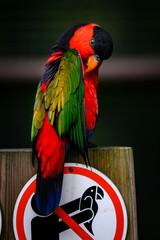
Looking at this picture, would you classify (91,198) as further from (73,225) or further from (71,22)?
(71,22)

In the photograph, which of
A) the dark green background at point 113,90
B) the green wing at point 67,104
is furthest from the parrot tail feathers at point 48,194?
the dark green background at point 113,90

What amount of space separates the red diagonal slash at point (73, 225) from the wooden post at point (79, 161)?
0.43 feet

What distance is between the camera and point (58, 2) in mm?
1865

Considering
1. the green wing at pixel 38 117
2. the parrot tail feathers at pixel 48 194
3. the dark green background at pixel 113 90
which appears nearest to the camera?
the parrot tail feathers at pixel 48 194

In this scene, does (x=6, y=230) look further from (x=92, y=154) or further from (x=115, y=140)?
(x=115, y=140)

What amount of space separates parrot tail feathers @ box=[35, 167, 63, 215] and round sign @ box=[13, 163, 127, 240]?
40 mm

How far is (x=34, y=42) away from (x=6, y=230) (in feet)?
4.32

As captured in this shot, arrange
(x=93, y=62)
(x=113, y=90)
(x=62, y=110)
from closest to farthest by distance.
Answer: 1. (x=62, y=110)
2. (x=93, y=62)
3. (x=113, y=90)

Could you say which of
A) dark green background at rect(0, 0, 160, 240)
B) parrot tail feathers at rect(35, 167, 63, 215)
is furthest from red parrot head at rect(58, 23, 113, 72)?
dark green background at rect(0, 0, 160, 240)

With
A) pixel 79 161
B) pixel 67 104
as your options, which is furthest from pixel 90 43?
pixel 79 161

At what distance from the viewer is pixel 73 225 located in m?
0.83

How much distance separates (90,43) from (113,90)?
742mm

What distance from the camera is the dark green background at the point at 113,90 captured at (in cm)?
178

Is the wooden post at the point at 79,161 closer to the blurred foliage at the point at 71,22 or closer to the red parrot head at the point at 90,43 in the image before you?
the red parrot head at the point at 90,43
